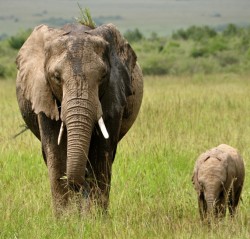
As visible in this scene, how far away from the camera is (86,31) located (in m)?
7.23

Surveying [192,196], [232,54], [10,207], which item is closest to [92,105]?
[10,207]

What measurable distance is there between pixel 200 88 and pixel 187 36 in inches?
1175

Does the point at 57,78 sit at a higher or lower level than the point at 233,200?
higher

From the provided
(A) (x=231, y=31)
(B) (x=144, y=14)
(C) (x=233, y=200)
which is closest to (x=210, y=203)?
(C) (x=233, y=200)

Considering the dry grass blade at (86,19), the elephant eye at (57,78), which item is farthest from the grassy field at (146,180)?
the dry grass blade at (86,19)

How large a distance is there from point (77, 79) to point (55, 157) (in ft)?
2.74

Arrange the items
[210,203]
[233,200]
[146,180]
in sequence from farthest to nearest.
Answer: [146,180]
[233,200]
[210,203]

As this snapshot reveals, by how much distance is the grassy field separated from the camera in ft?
22.8

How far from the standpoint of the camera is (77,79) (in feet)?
22.4

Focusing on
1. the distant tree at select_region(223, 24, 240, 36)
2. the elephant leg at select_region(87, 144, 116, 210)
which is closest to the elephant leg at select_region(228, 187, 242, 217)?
the elephant leg at select_region(87, 144, 116, 210)

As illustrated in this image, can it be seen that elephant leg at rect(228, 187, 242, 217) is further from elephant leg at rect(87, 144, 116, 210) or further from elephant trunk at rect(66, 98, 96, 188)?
elephant trunk at rect(66, 98, 96, 188)

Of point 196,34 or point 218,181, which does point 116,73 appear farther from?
point 196,34

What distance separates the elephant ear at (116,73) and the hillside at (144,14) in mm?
100423

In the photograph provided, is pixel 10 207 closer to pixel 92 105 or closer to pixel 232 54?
pixel 92 105
